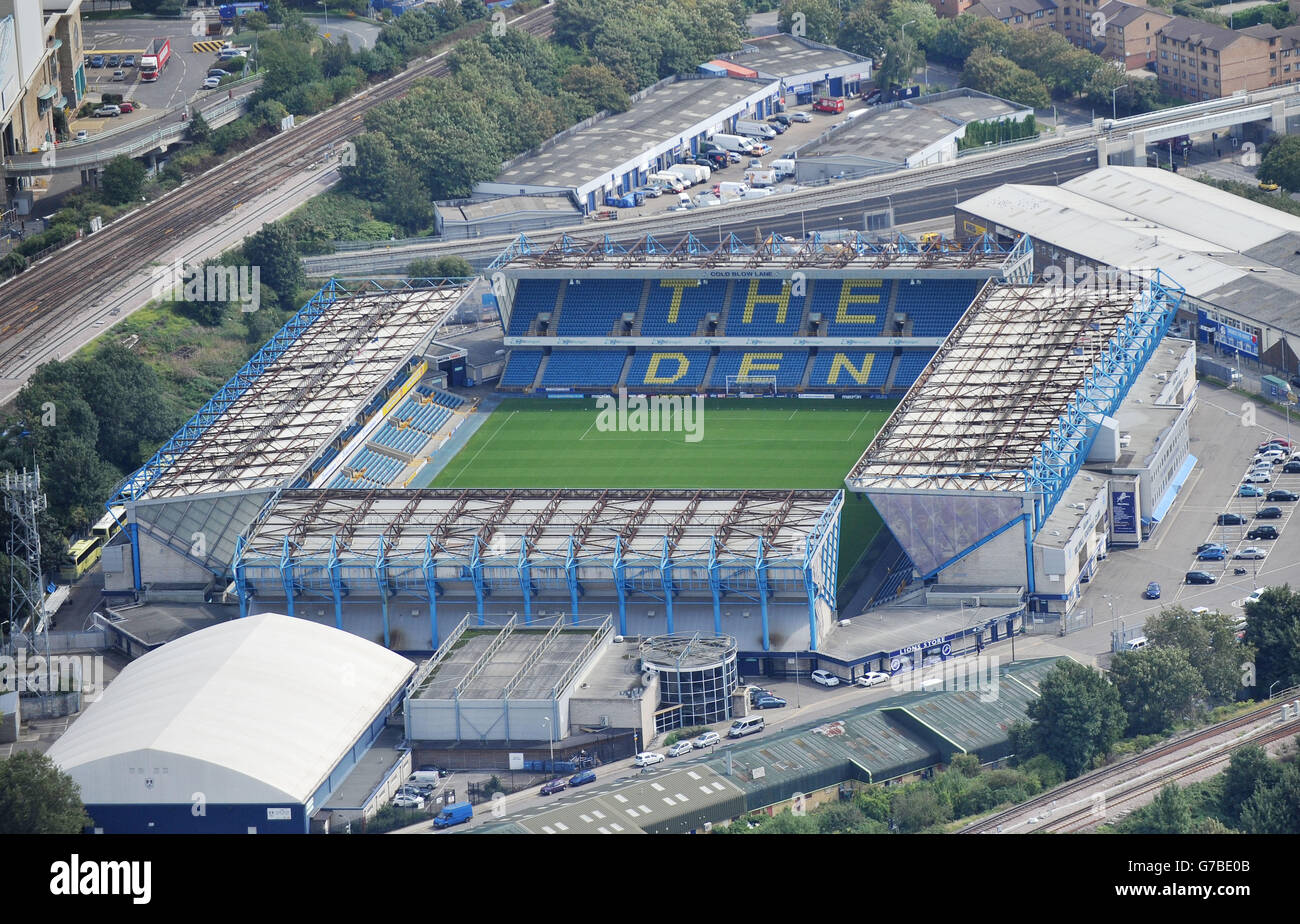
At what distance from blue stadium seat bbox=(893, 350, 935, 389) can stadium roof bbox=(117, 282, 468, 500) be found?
24.6 meters

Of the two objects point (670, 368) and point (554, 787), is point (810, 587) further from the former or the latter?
point (670, 368)

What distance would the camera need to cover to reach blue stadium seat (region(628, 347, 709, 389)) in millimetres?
112625

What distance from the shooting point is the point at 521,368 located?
116 metres

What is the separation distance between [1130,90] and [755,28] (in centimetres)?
3729

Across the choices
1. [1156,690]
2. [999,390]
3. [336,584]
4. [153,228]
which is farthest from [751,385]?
[1156,690]

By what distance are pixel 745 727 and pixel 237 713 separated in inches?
703

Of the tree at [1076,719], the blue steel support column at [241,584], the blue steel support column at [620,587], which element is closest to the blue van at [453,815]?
the blue steel support column at [620,587]

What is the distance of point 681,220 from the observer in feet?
442

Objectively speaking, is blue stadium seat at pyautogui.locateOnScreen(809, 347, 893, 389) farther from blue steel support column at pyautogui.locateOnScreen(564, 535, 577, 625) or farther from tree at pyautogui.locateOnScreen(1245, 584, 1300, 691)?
tree at pyautogui.locateOnScreen(1245, 584, 1300, 691)

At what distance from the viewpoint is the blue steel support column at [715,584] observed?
7819 cm

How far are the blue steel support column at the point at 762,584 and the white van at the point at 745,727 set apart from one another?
515 cm

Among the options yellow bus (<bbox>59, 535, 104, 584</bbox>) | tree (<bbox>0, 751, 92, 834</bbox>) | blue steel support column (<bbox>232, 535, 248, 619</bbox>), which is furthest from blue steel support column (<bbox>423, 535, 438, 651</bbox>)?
tree (<bbox>0, 751, 92, 834</bbox>)

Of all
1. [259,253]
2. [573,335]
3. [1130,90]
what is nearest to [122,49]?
[259,253]
